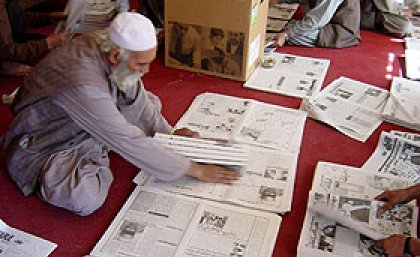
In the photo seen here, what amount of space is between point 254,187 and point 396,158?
59 centimetres

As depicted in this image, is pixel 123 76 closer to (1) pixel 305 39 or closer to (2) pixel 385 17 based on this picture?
(1) pixel 305 39

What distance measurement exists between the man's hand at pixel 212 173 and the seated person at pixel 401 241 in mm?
496

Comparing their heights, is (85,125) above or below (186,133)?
above

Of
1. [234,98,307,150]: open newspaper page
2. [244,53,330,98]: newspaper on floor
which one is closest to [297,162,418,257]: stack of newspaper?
[234,98,307,150]: open newspaper page

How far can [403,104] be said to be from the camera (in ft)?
7.75

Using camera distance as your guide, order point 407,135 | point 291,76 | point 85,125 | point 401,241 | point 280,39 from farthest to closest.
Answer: point 280,39 → point 291,76 → point 407,135 → point 85,125 → point 401,241

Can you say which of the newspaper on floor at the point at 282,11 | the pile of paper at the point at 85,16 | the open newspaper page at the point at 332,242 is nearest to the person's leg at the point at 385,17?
the newspaper on floor at the point at 282,11

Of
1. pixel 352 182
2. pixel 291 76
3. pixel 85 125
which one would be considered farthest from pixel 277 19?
pixel 85 125

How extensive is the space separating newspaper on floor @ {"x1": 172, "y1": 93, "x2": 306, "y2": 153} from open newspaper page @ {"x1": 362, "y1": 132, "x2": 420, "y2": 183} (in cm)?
30

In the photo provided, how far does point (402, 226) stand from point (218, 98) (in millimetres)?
1019

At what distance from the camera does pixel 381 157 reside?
202cm

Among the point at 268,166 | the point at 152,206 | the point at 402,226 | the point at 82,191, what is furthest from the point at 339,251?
the point at 82,191

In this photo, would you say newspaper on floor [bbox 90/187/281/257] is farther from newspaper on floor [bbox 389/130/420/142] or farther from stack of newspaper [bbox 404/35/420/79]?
stack of newspaper [bbox 404/35/420/79]

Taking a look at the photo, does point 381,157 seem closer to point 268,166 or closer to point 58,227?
point 268,166
